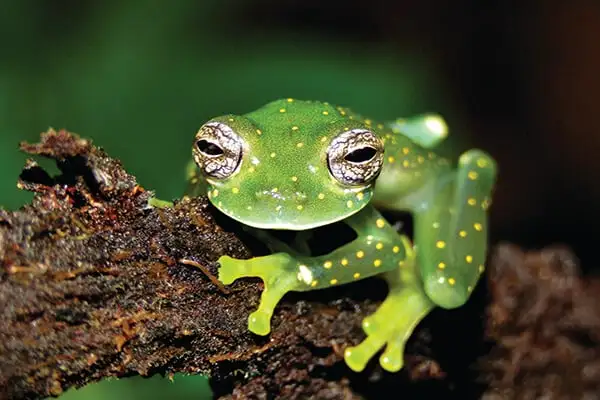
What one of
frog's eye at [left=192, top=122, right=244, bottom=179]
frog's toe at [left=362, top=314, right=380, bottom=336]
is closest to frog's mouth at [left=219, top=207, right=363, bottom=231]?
frog's eye at [left=192, top=122, right=244, bottom=179]

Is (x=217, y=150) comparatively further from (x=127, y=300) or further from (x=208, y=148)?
(x=127, y=300)

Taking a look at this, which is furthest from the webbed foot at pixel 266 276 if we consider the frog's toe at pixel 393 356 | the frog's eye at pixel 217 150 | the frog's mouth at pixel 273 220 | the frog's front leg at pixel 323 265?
the frog's toe at pixel 393 356

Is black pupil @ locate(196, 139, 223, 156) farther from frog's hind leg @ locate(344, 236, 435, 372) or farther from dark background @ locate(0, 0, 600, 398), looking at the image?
dark background @ locate(0, 0, 600, 398)

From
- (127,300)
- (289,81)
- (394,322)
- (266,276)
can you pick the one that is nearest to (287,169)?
(266,276)

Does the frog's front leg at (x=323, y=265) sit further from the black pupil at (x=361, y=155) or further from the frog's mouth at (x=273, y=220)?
the black pupil at (x=361, y=155)

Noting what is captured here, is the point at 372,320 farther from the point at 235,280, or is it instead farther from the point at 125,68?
the point at 125,68

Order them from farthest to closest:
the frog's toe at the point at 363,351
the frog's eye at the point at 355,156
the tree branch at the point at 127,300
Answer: the frog's toe at the point at 363,351, the frog's eye at the point at 355,156, the tree branch at the point at 127,300

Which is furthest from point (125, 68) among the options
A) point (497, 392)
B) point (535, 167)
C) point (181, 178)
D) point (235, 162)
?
point (535, 167)
